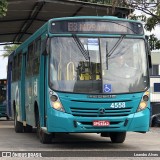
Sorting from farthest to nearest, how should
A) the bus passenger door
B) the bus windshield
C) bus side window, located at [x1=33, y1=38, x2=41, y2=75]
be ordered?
the bus passenger door < bus side window, located at [x1=33, y1=38, x2=41, y2=75] < the bus windshield

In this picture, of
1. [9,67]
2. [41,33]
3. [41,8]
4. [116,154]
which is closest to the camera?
[116,154]

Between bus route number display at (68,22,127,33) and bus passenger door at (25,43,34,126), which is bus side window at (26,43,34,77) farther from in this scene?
bus route number display at (68,22,127,33)

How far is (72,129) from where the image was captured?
37.6 ft

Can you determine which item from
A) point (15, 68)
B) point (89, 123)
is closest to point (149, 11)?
point (15, 68)

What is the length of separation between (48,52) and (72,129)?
2.00 m

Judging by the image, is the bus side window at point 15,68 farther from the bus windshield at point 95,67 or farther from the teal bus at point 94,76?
the bus windshield at point 95,67

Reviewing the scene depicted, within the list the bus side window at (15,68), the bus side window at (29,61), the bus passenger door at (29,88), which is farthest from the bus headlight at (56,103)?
the bus side window at (15,68)

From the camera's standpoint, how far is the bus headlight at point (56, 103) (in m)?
11.6

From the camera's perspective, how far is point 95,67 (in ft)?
38.9

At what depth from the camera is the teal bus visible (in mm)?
11570

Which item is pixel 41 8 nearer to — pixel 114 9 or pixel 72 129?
pixel 114 9

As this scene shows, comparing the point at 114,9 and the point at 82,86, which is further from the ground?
the point at 114,9

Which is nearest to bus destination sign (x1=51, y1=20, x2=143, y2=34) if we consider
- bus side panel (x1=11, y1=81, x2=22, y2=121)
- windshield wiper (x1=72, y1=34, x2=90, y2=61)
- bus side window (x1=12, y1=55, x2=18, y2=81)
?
windshield wiper (x1=72, y1=34, x2=90, y2=61)

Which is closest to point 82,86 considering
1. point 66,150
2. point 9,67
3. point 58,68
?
point 58,68
